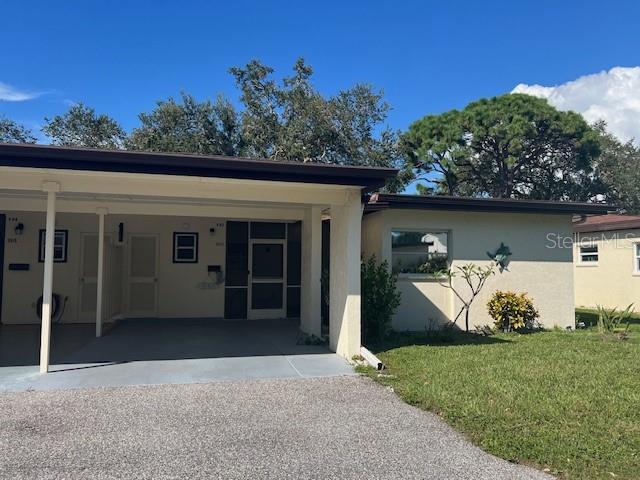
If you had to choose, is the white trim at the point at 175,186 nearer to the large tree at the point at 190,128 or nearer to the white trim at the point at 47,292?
the white trim at the point at 47,292

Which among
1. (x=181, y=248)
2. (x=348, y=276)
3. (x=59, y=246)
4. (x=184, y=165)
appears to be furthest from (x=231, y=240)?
(x=184, y=165)

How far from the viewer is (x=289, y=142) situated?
73.9 feet

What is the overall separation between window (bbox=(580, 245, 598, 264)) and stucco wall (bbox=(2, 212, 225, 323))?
41.5 ft

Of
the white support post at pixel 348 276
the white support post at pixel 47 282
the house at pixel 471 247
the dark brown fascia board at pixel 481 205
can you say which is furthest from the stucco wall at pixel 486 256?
the white support post at pixel 47 282

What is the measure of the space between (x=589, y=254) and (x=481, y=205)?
29.5ft

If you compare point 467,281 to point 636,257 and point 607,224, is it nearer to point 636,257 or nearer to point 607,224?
point 636,257

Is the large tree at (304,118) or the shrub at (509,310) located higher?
the large tree at (304,118)

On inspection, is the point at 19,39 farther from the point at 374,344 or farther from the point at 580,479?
the point at 580,479

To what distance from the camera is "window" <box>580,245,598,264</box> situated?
16859 mm

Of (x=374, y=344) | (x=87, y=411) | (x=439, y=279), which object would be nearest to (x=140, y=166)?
(x=87, y=411)

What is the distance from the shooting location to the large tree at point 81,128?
23172 millimetres

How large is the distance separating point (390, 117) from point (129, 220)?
52.3 ft

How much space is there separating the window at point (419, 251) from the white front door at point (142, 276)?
6181 mm

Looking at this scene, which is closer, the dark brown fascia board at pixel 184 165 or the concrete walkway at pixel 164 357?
the dark brown fascia board at pixel 184 165
